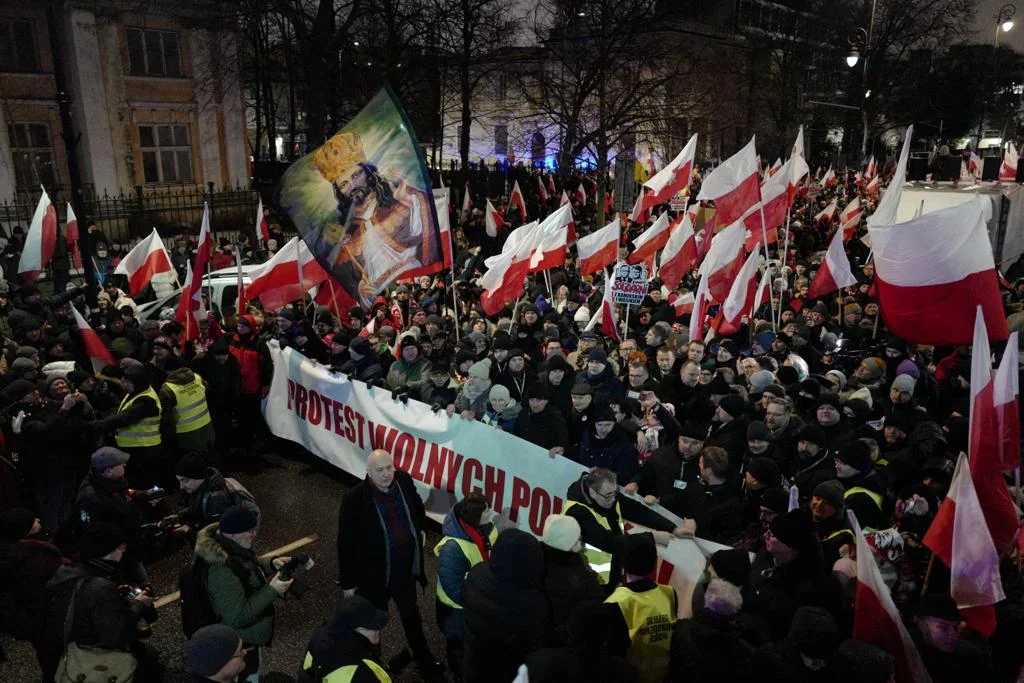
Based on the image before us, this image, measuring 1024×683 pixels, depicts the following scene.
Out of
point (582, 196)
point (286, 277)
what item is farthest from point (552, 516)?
point (582, 196)

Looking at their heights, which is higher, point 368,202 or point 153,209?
point 368,202

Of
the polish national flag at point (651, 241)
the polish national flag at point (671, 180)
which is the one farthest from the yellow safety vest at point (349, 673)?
the polish national flag at point (671, 180)

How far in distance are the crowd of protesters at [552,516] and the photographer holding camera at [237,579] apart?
0.01 m

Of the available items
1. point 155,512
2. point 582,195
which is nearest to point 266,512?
point 155,512

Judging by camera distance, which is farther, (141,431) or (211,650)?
(141,431)

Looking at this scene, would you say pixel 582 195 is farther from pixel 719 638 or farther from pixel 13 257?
pixel 719 638

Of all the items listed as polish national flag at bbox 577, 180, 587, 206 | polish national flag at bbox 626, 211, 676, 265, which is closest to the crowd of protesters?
polish national flag at bbox 626, 211, 676, 265

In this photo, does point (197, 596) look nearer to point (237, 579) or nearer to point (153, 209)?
point (237, 579)

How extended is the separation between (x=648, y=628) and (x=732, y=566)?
0.49 meters

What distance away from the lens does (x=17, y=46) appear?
22.9 metres

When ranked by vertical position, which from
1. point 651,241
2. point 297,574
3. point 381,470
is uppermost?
point 651,241

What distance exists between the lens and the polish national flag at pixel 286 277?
30.3ft

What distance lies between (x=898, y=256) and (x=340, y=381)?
201 inches

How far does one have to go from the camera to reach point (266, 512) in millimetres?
7184
